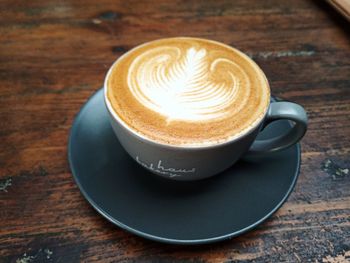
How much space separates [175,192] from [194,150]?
105 millimetres

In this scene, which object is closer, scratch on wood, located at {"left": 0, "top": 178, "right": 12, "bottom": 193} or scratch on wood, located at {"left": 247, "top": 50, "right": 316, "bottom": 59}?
scratch on wood, located at {"left": 0, "top": 178, "right": 12, "bottom": 193}

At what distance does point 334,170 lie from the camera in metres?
0.57

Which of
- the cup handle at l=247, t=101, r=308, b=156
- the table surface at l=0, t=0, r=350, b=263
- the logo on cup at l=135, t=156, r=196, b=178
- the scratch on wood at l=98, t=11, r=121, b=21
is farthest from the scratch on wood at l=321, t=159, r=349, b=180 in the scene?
the scratch on wood at l=98, t=11, r=121, b=21

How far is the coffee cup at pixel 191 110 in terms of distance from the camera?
0.45 m

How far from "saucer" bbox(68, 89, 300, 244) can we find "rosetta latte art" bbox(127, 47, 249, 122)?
0.37ft

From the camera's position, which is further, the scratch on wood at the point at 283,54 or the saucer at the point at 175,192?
the scratch on wood at the point at 283,54

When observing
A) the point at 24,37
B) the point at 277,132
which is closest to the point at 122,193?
the point at 277,132

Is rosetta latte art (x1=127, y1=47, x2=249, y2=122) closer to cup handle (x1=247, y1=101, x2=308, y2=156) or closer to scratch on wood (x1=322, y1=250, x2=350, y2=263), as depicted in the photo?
cup handle (x1=247, y1=101, x2=308, y2=156)

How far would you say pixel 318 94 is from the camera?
0.70 metres

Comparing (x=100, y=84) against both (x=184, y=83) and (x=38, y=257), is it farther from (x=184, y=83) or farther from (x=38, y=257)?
(x=38, y=257)

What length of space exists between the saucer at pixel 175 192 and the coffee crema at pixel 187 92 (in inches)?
4.2

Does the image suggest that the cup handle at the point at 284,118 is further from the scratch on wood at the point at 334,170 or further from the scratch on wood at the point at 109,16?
the scratch on wood at the point at 109,16

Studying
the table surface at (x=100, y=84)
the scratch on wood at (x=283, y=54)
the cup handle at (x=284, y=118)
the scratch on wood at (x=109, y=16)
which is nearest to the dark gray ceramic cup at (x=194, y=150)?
the cup handle at (x=284, y=118)

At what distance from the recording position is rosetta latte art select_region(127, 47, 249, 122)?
481 mm
